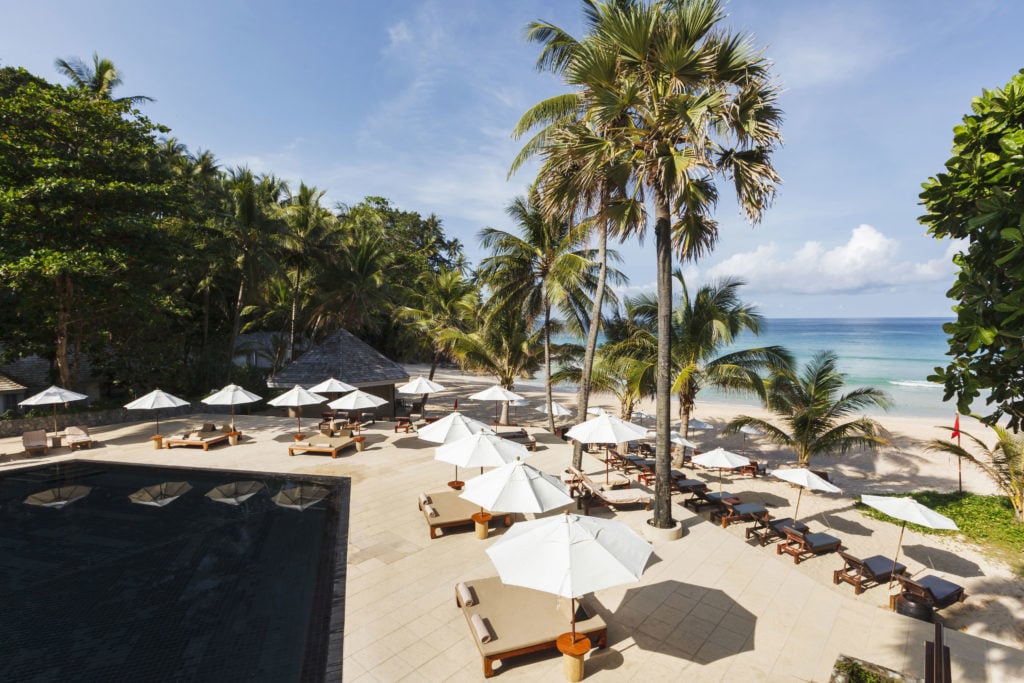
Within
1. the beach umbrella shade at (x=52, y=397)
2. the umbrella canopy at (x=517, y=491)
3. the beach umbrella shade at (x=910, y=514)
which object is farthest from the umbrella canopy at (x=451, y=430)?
the beach umbrella shade at (x=52, y=397)

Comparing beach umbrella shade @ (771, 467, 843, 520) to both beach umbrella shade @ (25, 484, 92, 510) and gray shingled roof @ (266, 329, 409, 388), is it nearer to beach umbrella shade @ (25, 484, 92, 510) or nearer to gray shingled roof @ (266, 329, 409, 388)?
gray shingled roof @ (266, 329, 409, 388)

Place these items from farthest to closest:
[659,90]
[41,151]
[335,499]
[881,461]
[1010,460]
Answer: [881,461]
[41,151]
[1010,460]
[335,499]
[659,90]

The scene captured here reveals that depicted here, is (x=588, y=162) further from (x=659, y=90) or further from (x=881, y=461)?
(x=881, y=461)

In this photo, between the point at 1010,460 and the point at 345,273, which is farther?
the point at 345,273

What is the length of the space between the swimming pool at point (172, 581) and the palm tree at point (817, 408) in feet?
46.3

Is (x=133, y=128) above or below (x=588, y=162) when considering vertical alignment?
above

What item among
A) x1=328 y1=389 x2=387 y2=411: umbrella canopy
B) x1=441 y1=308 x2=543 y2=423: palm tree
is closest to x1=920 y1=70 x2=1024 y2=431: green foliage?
x1=328 y1=389 x2=387 y2=411: umbrella canopy

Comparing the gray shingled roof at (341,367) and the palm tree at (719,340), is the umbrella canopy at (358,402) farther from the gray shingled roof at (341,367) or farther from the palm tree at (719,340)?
the palm tree at (719,340)

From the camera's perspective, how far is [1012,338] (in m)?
3.99

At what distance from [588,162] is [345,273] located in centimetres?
2331

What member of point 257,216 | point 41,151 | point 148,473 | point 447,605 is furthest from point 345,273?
point 447,605

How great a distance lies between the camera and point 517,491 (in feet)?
23.5

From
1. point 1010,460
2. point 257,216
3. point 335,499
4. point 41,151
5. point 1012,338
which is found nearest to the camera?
point 1012,338

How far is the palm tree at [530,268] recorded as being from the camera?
1780 centimetres
